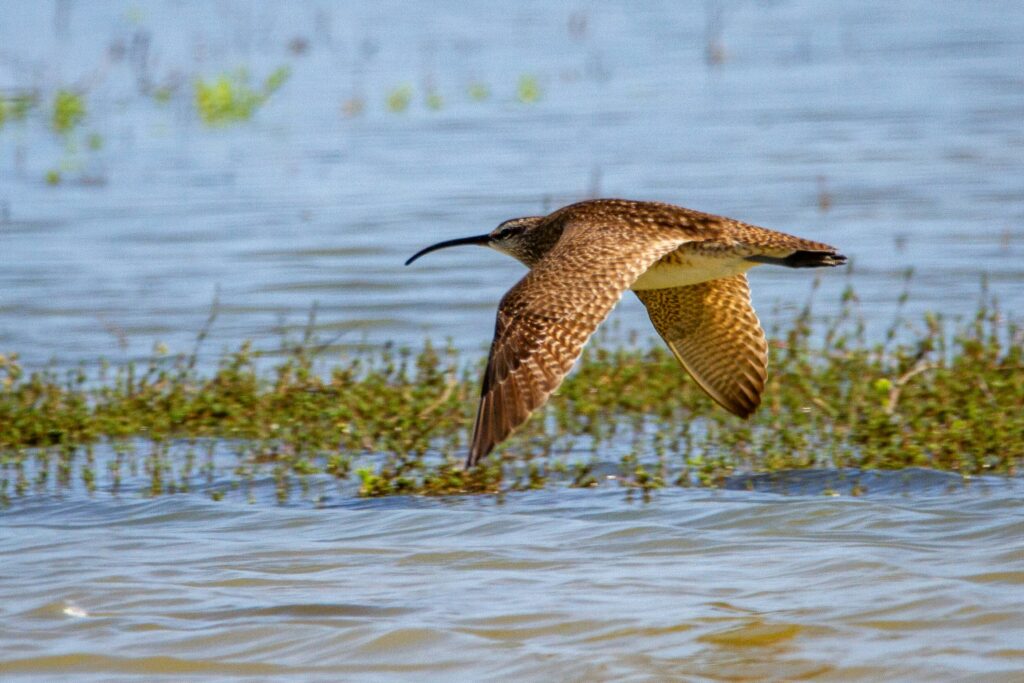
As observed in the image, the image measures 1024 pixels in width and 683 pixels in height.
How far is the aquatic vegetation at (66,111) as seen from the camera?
15.9 meters

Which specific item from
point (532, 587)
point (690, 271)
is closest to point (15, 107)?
point (690, 271)

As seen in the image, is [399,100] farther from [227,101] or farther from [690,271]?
[690,271]

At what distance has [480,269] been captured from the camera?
11.7 m

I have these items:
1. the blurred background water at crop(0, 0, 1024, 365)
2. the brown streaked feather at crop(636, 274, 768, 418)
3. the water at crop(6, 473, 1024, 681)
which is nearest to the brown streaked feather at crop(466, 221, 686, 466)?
the water at crop(6, 473, 1024, 681)

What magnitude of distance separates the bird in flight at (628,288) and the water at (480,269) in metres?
0.58

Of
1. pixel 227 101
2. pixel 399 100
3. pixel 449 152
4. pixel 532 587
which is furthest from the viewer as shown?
pixel 399 100

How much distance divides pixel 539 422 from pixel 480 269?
13.5 ft

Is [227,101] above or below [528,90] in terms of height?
below

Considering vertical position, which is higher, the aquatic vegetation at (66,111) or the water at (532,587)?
the aquatic vegetation at (66,111)

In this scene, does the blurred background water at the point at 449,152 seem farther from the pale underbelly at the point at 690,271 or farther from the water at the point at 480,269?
the pale underbelly at the point at 690,271

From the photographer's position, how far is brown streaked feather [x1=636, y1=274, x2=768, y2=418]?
275 inches

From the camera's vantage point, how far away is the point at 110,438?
305 inches

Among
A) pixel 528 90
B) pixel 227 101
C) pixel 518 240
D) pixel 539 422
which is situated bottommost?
pixel 539 422

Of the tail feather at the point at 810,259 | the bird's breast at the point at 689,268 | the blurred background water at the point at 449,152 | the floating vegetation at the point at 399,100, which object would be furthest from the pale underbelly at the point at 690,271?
the floating vegetation at the point at 399,100
